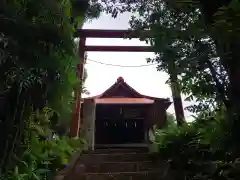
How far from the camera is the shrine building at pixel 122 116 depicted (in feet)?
29.9

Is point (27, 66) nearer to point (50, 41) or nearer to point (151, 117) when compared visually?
point (50, 41)

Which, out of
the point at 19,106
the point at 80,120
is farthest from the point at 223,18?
the point at 80,120

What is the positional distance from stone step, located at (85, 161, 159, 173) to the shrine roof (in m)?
4.45

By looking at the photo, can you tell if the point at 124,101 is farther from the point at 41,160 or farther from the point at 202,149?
the point at 41,160

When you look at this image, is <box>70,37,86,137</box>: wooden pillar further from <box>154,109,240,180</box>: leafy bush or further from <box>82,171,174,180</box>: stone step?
<box>82,171,174,180</box>: stone step

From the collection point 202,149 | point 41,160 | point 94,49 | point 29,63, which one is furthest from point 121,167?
point 94,49

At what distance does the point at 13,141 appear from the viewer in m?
2.79

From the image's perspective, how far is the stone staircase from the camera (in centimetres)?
392

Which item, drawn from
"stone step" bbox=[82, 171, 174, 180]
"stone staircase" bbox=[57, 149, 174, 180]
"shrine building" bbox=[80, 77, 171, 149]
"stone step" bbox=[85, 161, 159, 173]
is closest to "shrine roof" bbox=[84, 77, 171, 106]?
"shrine building" bbox=[80, 77, 171, 149]

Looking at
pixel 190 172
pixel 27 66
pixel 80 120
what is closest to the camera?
pixel 27 66

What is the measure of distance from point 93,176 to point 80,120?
339 centimetres

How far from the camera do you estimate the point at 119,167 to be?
14.4 ft

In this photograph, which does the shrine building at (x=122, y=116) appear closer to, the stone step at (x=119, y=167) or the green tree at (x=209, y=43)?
the stone step at (x=119, y=167)

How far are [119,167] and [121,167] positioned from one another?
33 millimetres
